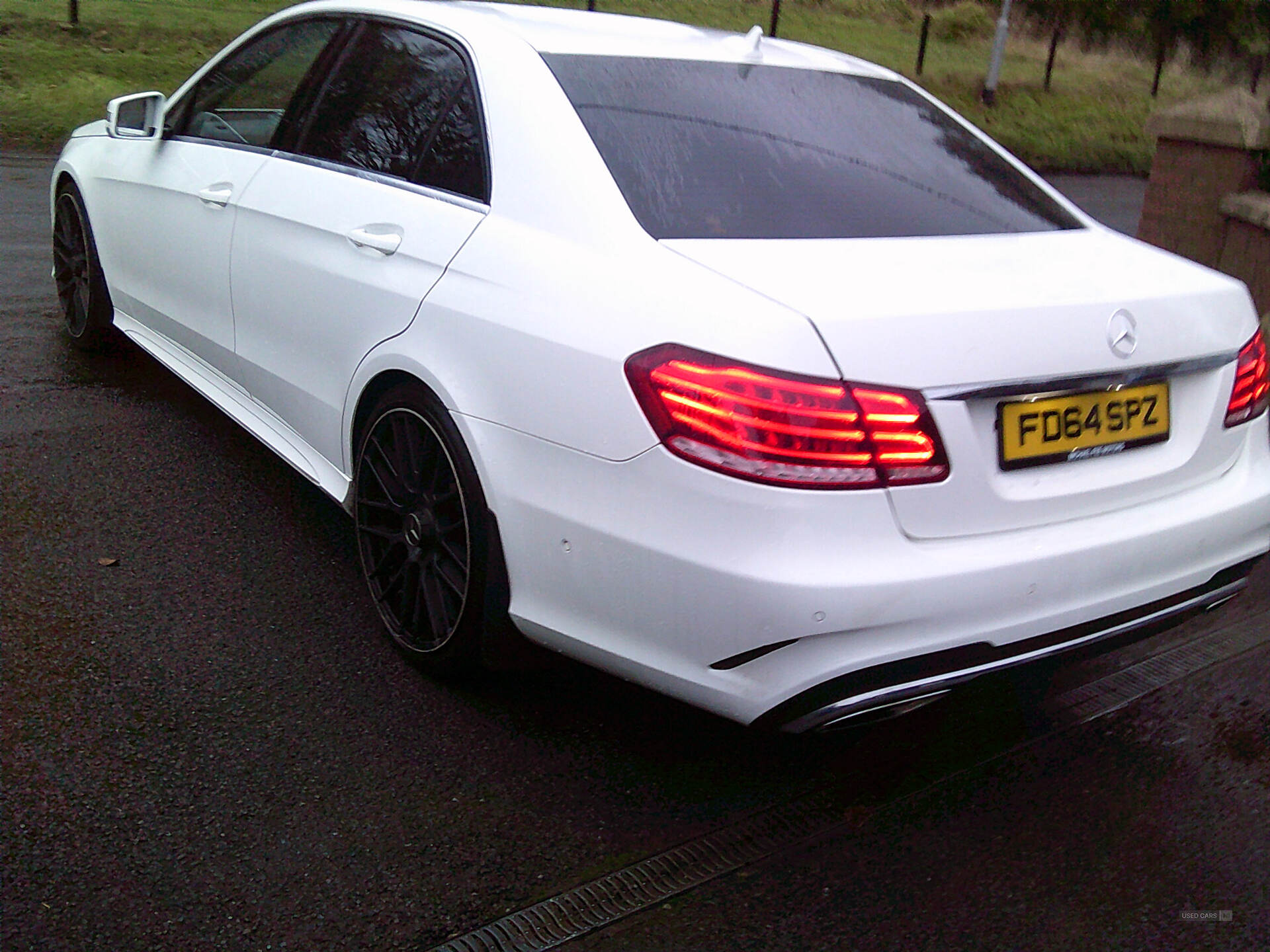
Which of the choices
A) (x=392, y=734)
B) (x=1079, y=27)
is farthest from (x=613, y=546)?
(x=1079, y=27)

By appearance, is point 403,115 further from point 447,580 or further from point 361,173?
point 447,580

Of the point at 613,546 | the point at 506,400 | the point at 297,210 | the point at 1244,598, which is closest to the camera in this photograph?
the point at 613,546

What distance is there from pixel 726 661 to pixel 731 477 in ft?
1.18

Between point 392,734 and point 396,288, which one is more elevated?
point 396,288

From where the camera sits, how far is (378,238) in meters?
3.29

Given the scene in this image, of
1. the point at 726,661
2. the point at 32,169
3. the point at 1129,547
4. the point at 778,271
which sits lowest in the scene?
the point at 32,169

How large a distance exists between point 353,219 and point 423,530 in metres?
0.86

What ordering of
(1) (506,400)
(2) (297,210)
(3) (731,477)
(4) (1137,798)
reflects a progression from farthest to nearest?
(2) (297,210)
(4) (1137,798)
(1) (506,400)
(3) (731,477)

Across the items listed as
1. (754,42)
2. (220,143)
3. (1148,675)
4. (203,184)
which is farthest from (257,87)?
(1148,675)

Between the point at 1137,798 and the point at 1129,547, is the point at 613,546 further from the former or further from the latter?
the point at 1137,798

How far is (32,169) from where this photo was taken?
10.6 meters

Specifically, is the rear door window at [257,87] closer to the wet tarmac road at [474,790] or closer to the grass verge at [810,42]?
the wet tarmac road at [474,790]

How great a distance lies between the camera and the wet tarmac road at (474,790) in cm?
249

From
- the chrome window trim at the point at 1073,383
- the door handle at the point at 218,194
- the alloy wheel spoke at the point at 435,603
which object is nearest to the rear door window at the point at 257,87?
the door handle at the point at 218,194
